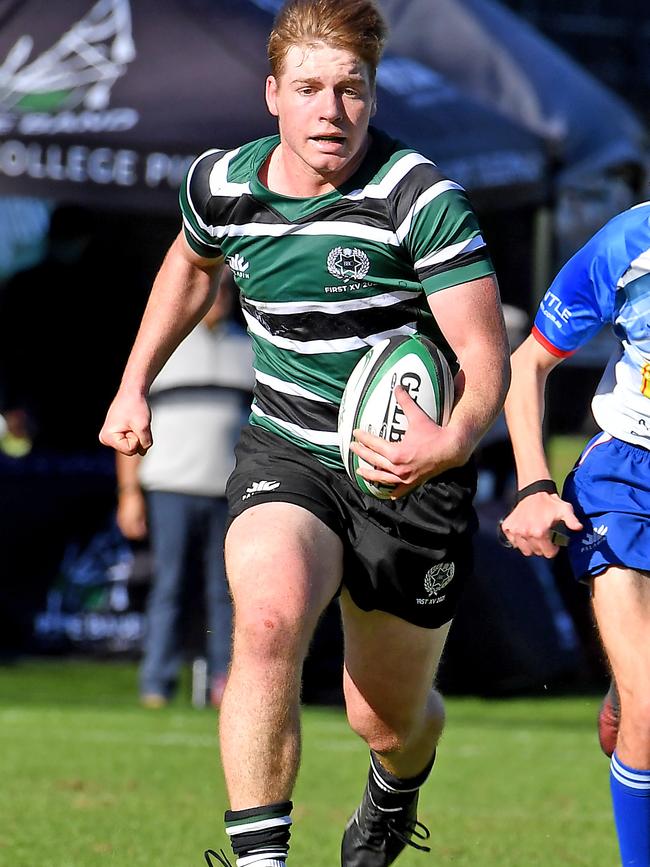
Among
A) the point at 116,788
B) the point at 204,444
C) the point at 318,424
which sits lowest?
the point at 116,788

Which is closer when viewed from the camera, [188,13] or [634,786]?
[634,786]

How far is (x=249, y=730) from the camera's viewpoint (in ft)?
13.5

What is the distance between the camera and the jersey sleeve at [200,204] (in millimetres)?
4738

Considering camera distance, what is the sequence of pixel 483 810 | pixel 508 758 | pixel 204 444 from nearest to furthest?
pixel 483 810 < pixel 508 758 < pixel 204 444

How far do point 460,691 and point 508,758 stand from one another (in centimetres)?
218

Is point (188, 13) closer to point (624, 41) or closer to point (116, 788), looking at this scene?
point (116, 788)

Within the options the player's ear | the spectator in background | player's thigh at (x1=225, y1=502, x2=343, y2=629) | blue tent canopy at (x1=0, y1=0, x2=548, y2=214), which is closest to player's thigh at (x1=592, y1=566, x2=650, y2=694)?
player's thigh at (x1=225, y1=502, x2=343, y2=629)

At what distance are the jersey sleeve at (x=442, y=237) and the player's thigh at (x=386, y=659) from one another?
961 millimetres

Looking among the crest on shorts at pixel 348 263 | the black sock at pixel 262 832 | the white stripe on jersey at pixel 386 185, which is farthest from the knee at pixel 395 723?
the white stripe on jersey at pixel 386 185

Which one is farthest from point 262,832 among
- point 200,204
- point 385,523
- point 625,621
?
point 200,204

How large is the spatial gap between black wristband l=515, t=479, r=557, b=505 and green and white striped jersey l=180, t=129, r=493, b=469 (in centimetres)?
48

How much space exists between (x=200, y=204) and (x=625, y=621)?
167cm

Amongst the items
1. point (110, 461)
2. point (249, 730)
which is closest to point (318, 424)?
point (249, 730)

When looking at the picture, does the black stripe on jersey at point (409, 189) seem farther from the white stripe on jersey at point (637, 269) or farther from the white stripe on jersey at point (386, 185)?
the white stripe on jersey at point (637, 269)
